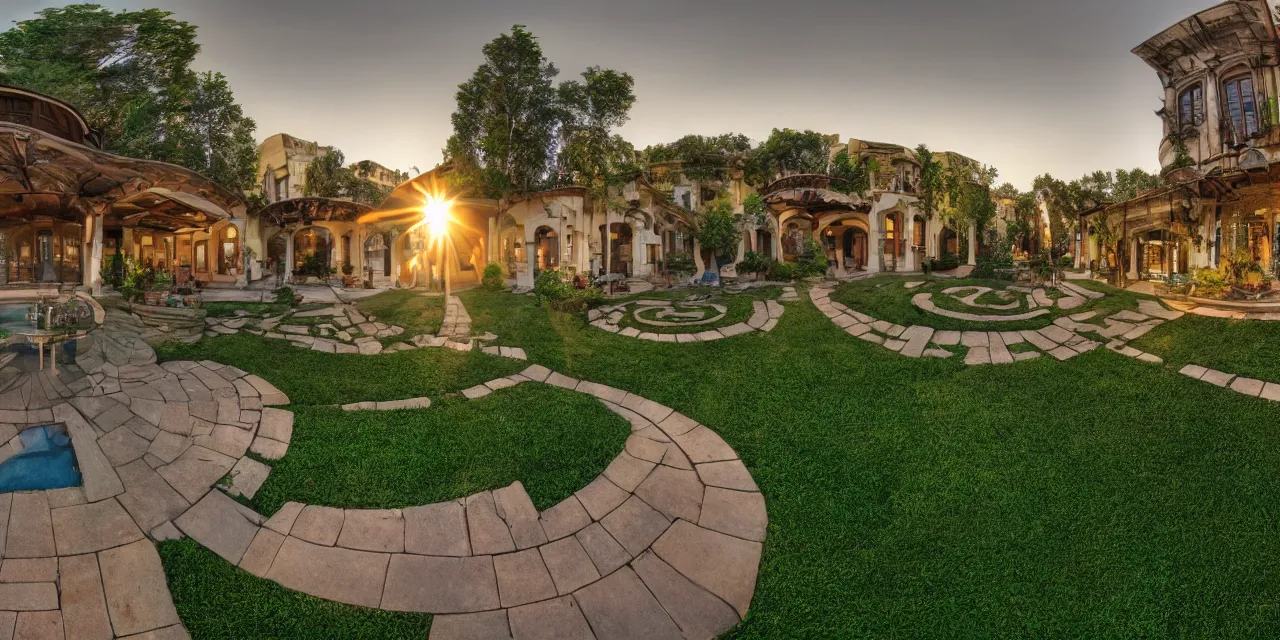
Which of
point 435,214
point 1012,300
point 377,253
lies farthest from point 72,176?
point 1012,300

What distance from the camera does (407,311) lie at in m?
6.81

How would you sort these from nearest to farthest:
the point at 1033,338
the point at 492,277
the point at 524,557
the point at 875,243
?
the point at 524,557 → the point at 1033,338 → the point at 492,277 → the point at 875,243

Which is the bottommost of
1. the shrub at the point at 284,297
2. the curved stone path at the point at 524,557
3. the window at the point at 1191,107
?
the curved stone path at the point at 524,557

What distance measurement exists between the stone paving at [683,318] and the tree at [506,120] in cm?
387

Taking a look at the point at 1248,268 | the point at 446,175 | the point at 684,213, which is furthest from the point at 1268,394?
the point at 684,213

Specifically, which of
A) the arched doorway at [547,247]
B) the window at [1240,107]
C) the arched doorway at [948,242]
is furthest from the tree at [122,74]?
the arched doorway at [948,242]

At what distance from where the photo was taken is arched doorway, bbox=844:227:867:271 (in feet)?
82.1

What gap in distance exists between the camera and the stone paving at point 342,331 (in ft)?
18.4

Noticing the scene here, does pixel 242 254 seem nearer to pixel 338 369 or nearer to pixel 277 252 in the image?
pixel 277 252

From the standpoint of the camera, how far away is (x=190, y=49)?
5.67 meters

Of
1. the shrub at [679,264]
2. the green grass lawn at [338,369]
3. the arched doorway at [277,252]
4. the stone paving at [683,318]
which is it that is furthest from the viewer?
the shrub at [679,264]

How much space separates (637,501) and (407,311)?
14.6ft

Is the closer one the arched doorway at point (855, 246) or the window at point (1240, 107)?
the window at point (1240, 107)

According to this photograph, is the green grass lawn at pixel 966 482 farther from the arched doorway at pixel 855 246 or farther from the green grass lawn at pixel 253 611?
the arched doorway at pixel 855 246
